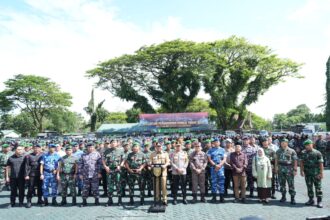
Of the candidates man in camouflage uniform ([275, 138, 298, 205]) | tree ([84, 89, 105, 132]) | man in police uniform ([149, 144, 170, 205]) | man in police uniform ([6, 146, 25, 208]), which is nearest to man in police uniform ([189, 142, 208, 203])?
man in police uniform ([149, 144, 170, 205])

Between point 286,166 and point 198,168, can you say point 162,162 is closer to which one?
point 198,168

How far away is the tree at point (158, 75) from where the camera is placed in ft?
136

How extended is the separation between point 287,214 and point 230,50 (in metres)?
36.7

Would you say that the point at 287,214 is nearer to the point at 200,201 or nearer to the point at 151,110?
the point at 200,201

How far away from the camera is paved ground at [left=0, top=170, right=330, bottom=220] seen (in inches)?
292

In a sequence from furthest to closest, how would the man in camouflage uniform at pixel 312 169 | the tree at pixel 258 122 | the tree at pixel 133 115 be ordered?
the tree at pixel 258 122
the tree at pixel 133 115
the man in camouflage uniform at pixel 312 169

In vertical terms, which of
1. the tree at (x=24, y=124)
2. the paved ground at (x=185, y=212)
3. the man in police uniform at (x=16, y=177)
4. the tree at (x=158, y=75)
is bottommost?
the paved ground at (x=185, y=212)

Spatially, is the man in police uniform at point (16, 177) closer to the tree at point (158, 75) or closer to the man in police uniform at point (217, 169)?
the man in police uniform at point (217, 169)

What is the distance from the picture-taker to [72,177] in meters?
9.44

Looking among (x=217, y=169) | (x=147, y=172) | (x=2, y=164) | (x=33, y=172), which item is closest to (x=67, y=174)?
(x=33, y=172)

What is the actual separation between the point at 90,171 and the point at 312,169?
572 centimetres

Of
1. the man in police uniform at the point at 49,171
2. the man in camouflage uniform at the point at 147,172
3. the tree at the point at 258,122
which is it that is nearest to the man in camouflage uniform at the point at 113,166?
the man in camouflage uniform at the point at 147,172

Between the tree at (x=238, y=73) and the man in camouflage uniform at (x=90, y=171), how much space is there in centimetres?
3332

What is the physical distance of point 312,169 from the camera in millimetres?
8375
